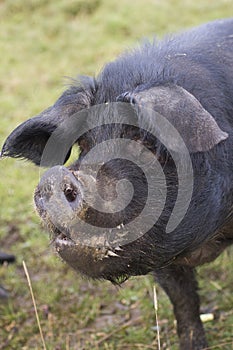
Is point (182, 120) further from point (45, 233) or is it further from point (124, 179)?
point (45, 233)

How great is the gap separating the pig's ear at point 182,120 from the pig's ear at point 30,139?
48 cm

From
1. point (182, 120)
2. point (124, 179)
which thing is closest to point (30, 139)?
point (124, 179)

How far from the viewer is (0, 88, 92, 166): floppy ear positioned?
8.65 feet

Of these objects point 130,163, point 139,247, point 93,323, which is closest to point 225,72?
point 130,163

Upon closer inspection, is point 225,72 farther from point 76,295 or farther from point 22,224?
point 22,224

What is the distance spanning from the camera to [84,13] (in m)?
9.42

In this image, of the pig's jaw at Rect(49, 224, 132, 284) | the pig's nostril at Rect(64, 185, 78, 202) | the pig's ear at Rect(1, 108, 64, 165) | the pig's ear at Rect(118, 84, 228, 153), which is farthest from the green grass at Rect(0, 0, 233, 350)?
the pig's ear at Rect(118, 84, 228, 153)

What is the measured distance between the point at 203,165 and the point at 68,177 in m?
0.57

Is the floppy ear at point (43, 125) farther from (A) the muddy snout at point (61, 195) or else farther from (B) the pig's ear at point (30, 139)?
(A) the muddy snout at point (61, 195)

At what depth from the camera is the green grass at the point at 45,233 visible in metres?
3.76

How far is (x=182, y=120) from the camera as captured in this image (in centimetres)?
227

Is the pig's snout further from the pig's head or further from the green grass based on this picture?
the green grass

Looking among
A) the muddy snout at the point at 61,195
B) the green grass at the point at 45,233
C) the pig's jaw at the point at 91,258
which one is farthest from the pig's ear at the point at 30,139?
the pig's jaw at the point at 91,258

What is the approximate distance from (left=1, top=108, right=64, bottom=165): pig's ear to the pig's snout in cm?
39
